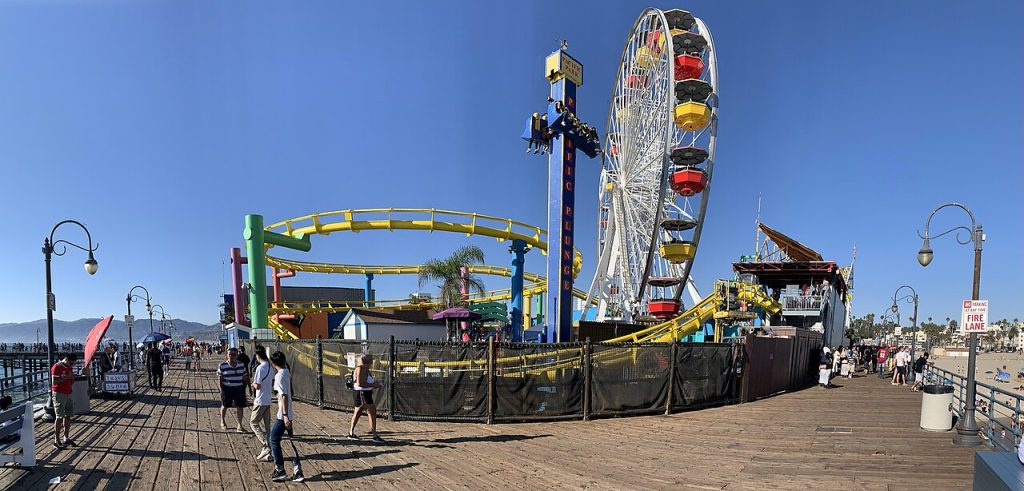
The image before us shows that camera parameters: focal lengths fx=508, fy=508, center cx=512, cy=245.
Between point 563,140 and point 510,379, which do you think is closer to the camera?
point 510,379

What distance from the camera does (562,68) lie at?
24.1 meters

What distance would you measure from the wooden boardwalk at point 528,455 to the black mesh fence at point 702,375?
24.1 inches

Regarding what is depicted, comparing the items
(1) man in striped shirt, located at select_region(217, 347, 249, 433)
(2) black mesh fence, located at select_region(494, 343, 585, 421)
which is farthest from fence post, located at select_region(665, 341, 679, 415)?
(1) man in striped shirt, located at select_region(217, 347, 249, 433)

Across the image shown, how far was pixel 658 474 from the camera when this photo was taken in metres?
7.36

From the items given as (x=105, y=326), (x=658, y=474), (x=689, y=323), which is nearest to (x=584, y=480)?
(x=658, y=474)

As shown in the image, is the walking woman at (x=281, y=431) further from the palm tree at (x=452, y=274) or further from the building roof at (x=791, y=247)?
the building roof at (x=791, y=247)

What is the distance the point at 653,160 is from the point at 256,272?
23.3 m

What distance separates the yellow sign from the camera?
24094 millimetres

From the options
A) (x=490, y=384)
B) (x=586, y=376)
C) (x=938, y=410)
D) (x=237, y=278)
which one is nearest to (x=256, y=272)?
(x=237, y=278)

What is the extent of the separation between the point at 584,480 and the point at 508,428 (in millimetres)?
3346

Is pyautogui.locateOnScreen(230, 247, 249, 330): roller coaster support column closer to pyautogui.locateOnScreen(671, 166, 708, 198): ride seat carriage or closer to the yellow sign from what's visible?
the yellow sign

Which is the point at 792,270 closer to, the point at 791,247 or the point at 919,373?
the point at 791,247

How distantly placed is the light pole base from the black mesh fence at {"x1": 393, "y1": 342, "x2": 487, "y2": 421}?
8761 mm

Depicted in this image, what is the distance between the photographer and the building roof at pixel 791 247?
45497 mm
